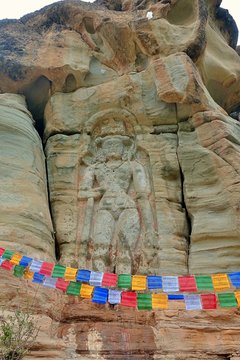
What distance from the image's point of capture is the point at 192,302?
24.4 ft

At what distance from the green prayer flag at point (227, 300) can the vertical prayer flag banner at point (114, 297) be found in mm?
1524

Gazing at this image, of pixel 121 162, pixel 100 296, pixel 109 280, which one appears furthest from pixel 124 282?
pixel 121 162

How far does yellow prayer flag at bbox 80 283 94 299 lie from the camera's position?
25.0 feet

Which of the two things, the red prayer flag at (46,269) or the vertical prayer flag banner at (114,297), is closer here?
the vertical prayer flag banner at (114,297)

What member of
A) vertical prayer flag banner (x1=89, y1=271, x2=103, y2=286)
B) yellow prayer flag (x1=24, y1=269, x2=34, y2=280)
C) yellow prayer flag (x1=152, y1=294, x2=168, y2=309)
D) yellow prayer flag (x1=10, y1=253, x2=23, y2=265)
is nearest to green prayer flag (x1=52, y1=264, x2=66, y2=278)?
yellow prayer flag (x1=24, y1=269, x2=34, y2=280)

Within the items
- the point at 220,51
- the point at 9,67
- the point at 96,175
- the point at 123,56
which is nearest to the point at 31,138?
the point at 96,175

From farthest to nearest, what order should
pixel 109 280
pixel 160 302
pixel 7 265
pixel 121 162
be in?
pixel 121 162, pixel 109 280, pixel 7 265, pixel 160 302

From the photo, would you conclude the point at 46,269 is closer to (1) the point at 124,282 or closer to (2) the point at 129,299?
(1) the point at 124,282

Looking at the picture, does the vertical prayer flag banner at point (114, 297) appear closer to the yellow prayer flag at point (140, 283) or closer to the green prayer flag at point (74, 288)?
the yellow prayer flag at point (140, 283)

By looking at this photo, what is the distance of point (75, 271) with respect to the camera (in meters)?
7.83

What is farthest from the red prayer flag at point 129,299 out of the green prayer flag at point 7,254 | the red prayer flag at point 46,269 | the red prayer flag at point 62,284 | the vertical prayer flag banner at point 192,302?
the green prayer flag at point 7,254

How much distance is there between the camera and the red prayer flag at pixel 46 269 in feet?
25.6

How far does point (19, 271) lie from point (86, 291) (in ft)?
3.56

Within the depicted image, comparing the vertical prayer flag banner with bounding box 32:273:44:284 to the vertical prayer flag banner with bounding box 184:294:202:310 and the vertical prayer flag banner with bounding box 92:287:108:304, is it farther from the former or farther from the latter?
the vertical prayer flag banner with bounding box 184:294:202:310
